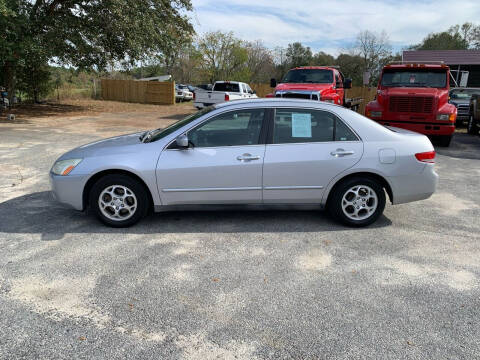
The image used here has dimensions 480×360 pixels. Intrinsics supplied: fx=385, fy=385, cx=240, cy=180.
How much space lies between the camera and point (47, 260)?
3.89 m

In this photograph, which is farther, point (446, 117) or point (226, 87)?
point (226, 87)

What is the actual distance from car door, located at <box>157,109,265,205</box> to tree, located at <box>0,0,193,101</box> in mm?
13466

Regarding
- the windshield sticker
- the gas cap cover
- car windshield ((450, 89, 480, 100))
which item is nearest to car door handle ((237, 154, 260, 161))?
the windshield sticker

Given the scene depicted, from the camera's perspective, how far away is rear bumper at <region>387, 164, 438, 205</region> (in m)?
4.81

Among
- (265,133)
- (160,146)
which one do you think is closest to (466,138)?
(265,133)

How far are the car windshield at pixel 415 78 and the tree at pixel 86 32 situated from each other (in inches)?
436

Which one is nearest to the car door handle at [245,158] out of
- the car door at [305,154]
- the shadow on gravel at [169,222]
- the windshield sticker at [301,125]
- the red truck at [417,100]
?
the car door at [305,154]

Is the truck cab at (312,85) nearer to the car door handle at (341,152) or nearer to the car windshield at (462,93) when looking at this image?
the car windshield at (462,93)

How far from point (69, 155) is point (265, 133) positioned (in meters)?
2.48

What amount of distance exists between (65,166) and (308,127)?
302 cm

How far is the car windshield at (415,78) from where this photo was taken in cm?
1158

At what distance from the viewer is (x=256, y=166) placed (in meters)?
4.62

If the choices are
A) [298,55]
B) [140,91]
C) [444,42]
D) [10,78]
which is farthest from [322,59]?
[10,78]

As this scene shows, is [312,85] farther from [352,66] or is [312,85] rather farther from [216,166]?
[352,66]
